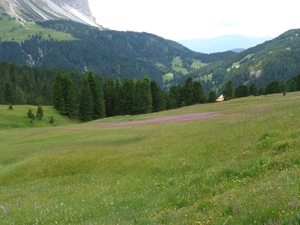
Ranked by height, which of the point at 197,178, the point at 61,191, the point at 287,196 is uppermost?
the point at 287,196

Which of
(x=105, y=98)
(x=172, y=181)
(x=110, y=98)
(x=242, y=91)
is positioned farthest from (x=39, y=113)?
(x=242, y=91)

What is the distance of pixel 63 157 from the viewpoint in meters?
28.4

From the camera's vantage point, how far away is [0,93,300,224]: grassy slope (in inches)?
338

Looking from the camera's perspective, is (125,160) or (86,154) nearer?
(125,160)

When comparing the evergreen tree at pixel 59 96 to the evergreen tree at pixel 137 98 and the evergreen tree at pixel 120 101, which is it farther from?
the evergreen tree at pixel 137 98

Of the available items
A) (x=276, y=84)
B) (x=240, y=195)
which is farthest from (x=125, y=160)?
(x=276, y=84)

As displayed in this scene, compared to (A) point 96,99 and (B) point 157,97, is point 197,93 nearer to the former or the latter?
(B) point 157,97

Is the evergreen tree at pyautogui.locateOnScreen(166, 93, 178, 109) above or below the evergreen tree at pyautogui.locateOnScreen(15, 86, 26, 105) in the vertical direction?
below

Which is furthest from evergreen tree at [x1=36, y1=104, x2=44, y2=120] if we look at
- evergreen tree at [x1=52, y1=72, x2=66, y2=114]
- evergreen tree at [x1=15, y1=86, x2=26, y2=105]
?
evergreen tree at [x1=15, y1=86, x2=26, y2=105]

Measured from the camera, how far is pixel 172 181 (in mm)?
16641

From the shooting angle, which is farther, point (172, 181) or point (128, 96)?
point (128, 96)

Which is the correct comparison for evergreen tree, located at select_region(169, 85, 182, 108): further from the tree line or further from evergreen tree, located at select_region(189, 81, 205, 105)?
the tree line

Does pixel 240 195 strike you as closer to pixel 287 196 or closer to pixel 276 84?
pixel 287 196

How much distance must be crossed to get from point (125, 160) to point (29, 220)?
36.5 ft
